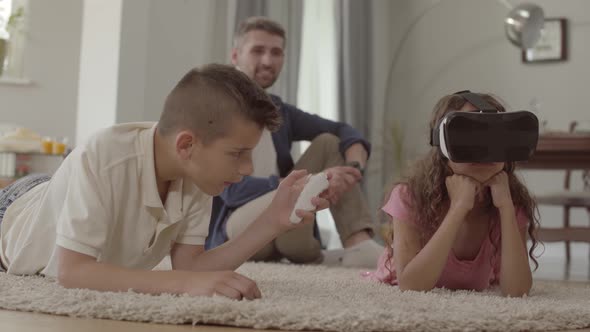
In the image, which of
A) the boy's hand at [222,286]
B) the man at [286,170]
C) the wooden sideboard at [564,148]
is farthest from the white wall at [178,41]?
the boy's hand at [222,286]

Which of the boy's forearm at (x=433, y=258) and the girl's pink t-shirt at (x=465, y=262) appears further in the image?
the girl's pink t-shirt at (x=465, y=262)

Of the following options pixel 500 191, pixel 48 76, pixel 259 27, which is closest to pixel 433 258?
pixel 500 191

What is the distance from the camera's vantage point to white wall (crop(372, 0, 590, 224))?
14.9 ft

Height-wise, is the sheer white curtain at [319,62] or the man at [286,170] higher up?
the sheer white curtain at [319,62]

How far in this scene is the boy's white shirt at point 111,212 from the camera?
116 cm

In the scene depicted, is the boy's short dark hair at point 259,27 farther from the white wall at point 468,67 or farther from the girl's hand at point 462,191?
the white wall at point 468,67

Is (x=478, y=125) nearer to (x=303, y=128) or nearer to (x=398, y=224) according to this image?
(x=398, y=224)

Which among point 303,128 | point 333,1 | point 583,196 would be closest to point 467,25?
point 333,1

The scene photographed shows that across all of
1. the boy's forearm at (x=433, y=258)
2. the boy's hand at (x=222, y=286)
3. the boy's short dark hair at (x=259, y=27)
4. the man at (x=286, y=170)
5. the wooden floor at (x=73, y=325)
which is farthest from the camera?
the boy's short dark hair at (x=259, y=27)

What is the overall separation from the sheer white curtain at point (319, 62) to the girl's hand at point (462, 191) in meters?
2.98

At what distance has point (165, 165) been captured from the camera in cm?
126

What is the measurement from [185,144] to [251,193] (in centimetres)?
115

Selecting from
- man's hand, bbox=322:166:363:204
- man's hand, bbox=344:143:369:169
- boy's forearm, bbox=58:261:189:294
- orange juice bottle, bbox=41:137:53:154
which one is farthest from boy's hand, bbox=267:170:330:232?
orange juice bottle, bbox=41:137:53:154

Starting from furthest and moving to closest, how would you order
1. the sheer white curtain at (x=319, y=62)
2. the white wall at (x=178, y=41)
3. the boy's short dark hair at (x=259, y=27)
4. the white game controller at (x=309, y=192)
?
the sheer white curtain at (x=319, y=62) < the white wall at (x=178, y=41) < the boy's short dark hair at (x=259, y=27) < the white game controller at (x=309, y=192)
